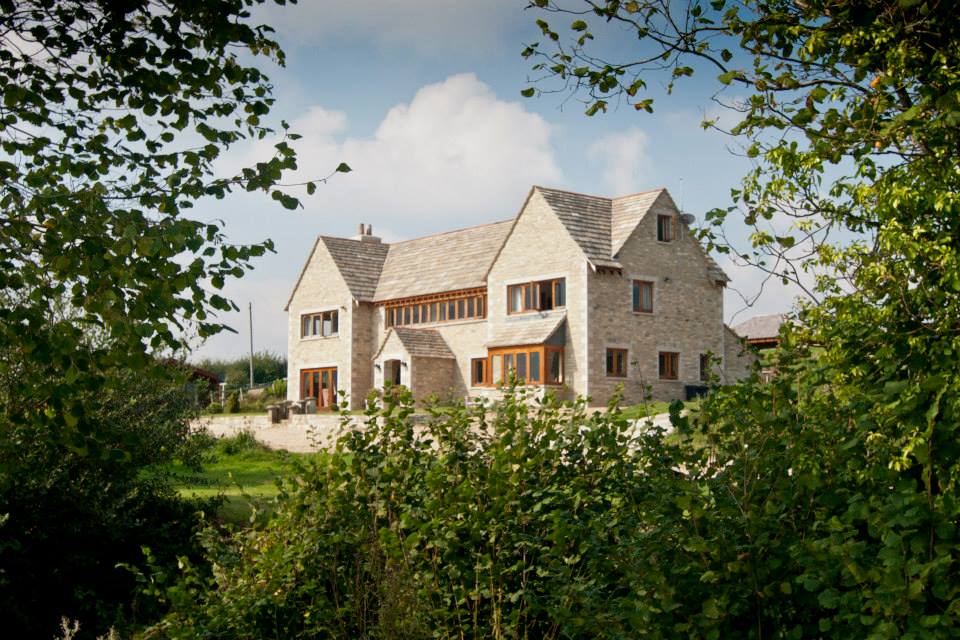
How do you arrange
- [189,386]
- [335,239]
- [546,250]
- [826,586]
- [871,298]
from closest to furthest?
[826,586] → [871,298] → [189,386] → [546,250] → [335,239]

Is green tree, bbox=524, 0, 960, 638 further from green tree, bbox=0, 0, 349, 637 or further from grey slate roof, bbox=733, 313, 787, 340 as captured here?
grey slate roof, bbox=733, 313, 787, 340

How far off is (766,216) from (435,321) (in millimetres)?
32930

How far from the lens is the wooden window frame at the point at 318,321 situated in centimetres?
4269

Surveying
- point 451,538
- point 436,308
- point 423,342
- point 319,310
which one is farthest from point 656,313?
point 451,538

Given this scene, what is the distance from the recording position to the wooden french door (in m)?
42.4

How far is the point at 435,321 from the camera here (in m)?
39.2

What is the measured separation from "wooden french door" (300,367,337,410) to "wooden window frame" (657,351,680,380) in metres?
15.1

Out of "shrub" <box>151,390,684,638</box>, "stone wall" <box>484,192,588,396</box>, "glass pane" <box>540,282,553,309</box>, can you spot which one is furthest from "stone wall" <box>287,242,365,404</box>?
"shrub" <box>151,390,684,638</box>

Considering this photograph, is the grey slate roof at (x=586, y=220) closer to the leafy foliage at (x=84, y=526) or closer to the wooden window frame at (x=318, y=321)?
the wooden window frame at (x=318, y=321)

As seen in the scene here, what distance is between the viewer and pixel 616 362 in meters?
33.2

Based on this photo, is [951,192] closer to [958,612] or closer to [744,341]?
[744,341]

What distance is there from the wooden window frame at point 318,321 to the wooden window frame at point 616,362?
1426 centimetres

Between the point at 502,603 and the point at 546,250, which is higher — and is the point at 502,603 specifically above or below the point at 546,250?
below

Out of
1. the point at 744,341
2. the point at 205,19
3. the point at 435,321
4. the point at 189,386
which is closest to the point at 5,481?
the point at 189,386
